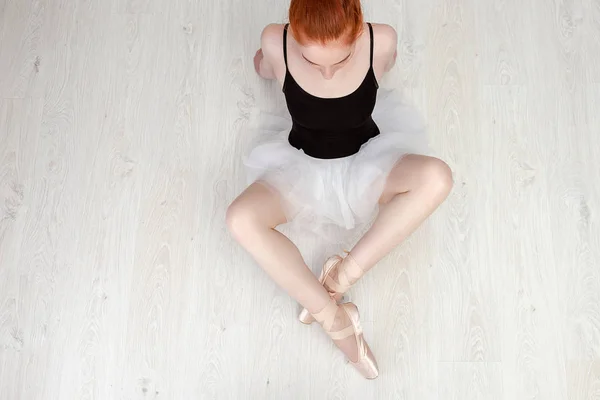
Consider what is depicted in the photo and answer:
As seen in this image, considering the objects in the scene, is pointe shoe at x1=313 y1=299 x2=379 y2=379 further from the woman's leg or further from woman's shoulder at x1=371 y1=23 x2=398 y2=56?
woman's shoulder at x1=371 y1=23 x2=398 y2=56

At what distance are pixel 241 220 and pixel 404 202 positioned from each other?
376 millimetres

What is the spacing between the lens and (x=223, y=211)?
1655 millimetres

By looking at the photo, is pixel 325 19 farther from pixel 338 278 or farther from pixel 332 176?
pixel 338 278

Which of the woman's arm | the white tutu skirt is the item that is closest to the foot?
the white tutu skirt

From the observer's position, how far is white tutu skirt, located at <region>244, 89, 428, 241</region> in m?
1.44

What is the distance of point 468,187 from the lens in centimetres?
164

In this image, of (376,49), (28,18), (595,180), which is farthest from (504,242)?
(28,18)

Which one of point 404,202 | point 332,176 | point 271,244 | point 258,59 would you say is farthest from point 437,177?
point 258,59

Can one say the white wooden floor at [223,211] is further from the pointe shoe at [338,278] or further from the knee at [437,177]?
the knee at [437,177]

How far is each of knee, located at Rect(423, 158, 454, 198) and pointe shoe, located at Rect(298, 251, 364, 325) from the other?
26 centimetres

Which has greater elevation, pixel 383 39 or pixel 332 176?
pixel 383 39

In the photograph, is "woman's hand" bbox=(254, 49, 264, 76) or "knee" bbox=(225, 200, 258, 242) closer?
"knee" bbox=(225, 200, 258, 242)

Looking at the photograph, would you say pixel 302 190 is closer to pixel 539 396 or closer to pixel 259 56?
pixel 259 56

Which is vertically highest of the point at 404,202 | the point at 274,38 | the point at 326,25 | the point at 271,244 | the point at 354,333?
the point at 326,25
